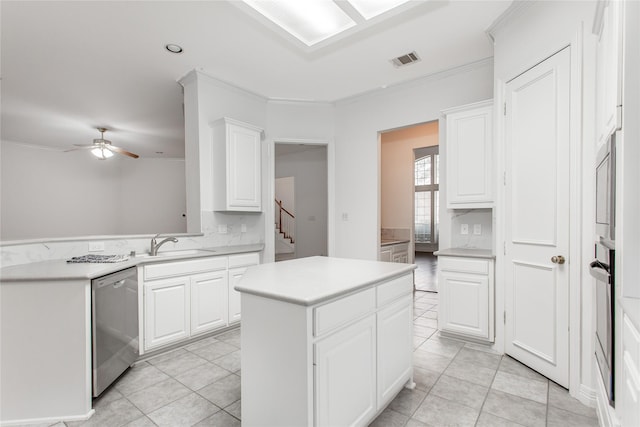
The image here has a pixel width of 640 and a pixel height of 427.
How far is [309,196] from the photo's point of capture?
7.12 m

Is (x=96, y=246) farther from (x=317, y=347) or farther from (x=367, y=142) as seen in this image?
(x=367, y=142)

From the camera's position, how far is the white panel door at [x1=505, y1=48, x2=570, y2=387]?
2207 mm

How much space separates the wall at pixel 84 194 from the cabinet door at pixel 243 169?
4.92 metres

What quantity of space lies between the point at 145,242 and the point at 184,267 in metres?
0.63

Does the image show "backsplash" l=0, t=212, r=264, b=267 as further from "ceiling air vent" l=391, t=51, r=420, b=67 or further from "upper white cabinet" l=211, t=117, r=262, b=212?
"ceiling air vent" l=391, t=51, r=420, b=67

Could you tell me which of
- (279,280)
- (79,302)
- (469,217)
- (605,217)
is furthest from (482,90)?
(79,302)

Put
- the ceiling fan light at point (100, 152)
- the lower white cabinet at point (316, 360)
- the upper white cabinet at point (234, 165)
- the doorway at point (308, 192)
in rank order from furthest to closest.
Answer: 1. the doorway at point (308, 192)
2. the ceiling fan light at point (100, 152)
3. the upper white cabinet at point (234, 165)
4. the lower white cabinet at point (316, 360)

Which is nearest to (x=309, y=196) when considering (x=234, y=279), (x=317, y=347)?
(x=234, y=279)

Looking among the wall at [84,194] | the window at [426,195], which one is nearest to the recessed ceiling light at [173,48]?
the wall at [84,194]

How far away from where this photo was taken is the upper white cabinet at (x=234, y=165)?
3676 millimetres

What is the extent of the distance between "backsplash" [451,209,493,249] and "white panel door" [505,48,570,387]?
724 mm

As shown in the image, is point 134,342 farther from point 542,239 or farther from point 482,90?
point 482,90

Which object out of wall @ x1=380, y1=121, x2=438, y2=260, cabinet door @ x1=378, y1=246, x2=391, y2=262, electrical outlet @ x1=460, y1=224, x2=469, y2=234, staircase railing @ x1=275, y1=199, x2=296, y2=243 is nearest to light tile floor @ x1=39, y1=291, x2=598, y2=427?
electrical outlet @ x1=460, y1=224, x2=469, y2=234

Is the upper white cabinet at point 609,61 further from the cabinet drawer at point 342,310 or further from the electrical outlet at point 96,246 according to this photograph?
the electrical outlet at point 96,246
